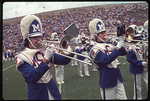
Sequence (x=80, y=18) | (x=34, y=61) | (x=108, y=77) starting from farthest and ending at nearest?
1. (x=80, y=18)
2. (x=108, y=77)
3. (x=34, y=61)

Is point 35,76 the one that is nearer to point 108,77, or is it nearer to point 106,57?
point 106,57

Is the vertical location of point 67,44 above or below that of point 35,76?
above

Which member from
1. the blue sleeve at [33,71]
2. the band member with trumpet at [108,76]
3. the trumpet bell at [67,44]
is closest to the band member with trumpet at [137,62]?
the band member with trumpet at [108,76]

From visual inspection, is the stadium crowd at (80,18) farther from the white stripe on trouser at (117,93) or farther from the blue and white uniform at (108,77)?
the white stripe on trouser at (117,93)

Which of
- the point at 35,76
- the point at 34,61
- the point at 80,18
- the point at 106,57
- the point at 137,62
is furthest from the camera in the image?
the point at 80,18

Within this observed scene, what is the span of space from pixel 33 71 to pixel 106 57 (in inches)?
56.5

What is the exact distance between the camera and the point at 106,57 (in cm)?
291

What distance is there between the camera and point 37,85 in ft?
7.47

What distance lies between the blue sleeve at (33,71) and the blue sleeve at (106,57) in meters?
1.28

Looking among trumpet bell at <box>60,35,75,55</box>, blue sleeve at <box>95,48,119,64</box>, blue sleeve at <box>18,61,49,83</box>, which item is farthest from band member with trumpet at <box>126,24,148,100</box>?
blue sleeve at <box>18,61,49,83</box>

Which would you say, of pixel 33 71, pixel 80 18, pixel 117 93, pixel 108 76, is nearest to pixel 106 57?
pixel 108 76

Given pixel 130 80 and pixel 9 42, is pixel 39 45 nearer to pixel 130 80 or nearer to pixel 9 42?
pixel 130 80

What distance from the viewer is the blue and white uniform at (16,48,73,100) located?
6.88 ft

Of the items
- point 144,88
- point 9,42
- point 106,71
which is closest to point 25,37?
point 106,71
